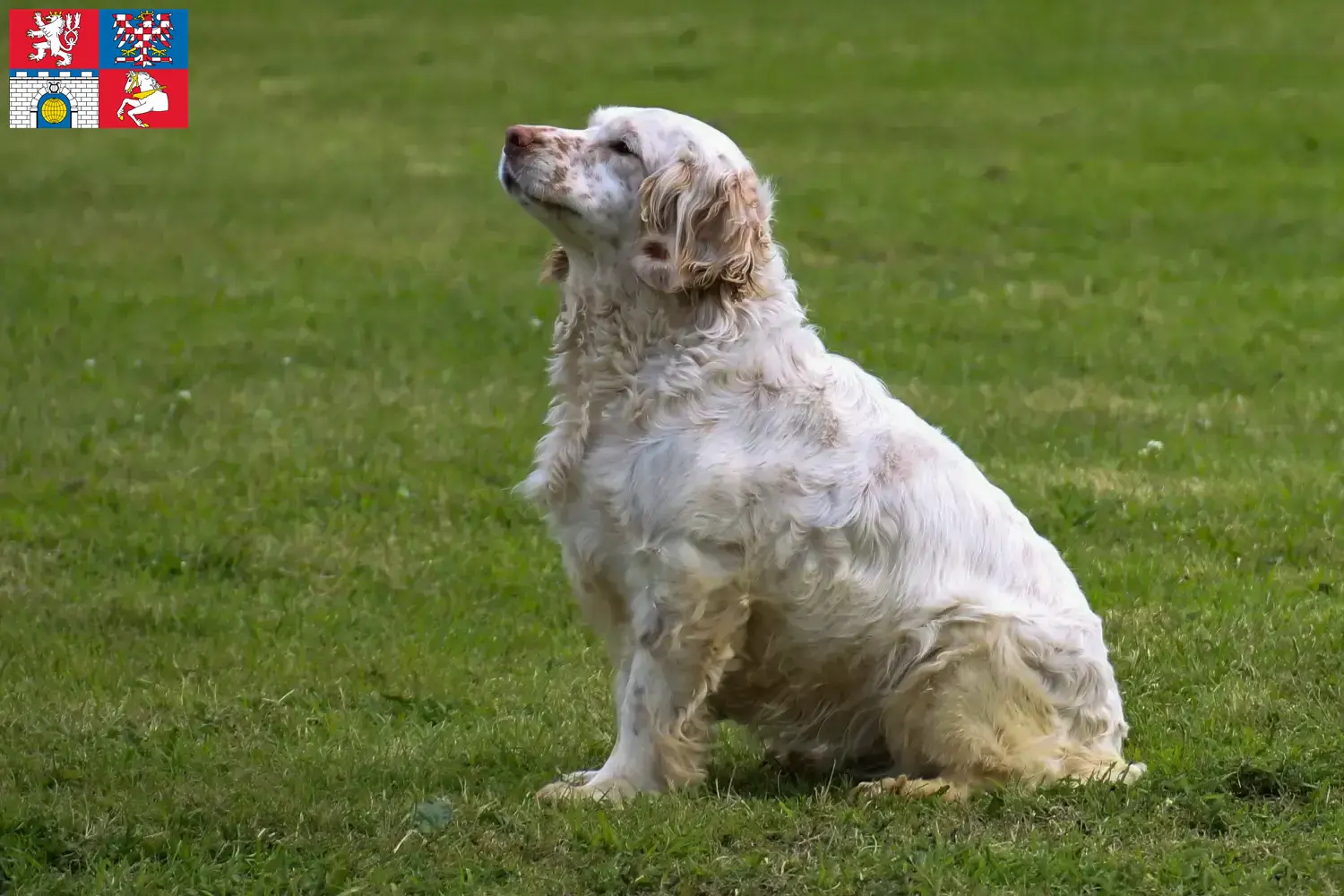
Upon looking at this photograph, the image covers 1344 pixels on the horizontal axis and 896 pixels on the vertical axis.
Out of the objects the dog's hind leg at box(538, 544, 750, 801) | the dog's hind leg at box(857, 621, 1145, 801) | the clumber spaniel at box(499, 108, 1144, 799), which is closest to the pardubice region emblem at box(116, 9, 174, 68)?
the clumber spaniel at box(499, 108, 1144, 799)

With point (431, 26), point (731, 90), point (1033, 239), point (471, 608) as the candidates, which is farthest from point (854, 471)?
point (431, 26)

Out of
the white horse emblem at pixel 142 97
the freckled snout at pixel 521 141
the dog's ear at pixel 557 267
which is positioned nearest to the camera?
the freckled snout at pixel 521 141

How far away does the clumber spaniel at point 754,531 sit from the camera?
5430mm

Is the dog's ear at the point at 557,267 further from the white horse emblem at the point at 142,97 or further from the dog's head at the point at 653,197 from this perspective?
the white horse emblem at the point at 142,97

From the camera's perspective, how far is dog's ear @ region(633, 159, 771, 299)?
5.63 metres

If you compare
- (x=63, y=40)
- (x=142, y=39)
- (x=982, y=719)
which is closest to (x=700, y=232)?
(x=982, y=719)

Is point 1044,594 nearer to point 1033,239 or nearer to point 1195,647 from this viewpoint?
point 1195,647

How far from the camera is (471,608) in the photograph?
8203 mm

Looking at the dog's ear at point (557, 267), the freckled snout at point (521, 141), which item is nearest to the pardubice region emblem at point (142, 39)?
the dog's ear at point (557, 267)

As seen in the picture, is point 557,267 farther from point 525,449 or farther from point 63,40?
point 63,40

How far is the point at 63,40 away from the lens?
697 inches

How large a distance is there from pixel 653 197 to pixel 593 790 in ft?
5.45

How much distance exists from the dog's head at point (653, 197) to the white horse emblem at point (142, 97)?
1366 cm

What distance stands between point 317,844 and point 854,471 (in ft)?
5.79
